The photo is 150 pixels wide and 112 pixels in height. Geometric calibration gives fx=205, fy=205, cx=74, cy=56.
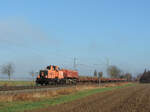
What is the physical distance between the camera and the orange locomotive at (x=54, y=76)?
42.8 meters

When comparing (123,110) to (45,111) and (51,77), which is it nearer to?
(45,111)

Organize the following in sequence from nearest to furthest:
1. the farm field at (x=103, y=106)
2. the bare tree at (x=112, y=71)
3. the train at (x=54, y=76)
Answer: the farm field at (x=103, y=106)
the train at (x=54, y=76)
the bare tree at (x=112, y=71)

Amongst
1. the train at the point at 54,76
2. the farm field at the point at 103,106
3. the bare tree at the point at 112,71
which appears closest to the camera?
the farm field at the point at 103,106

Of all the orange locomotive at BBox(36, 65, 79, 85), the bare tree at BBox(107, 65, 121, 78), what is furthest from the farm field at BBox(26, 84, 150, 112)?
the bare tree at BBox(107, 65, 121, 78)

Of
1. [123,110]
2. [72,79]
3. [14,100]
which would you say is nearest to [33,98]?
[14,100]

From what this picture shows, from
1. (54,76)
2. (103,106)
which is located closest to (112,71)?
(54,76)

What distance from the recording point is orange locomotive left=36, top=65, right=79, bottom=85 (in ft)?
140

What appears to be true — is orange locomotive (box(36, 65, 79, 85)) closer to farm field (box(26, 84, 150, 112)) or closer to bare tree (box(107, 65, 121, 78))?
farm field (box(26, 84, 150, 112))

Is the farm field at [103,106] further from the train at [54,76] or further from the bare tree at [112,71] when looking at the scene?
the bare tree at [112,71]

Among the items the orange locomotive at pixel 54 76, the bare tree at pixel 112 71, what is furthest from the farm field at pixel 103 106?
the bare tree at pixel 112 71

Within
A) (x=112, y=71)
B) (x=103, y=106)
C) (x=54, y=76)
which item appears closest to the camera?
(x=103, y=106)

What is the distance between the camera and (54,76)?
46000mm

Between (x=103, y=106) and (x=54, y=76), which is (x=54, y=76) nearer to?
(x=54, y=76)

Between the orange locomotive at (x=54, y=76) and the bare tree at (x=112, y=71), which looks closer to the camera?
the orange locomotive at (x=54, y=76)
